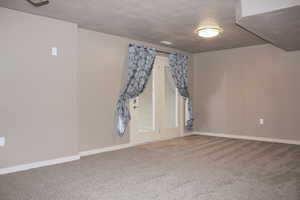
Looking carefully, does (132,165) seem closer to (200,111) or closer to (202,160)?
(202,160)

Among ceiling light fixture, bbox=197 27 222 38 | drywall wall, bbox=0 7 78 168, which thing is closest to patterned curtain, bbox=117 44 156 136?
drywall wall, bbox=0 7 78 168

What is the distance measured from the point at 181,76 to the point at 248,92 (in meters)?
1.72

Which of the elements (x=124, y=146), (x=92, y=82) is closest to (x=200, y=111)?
(x=124, y=146)

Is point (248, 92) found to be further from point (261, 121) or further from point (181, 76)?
point (181, 76)

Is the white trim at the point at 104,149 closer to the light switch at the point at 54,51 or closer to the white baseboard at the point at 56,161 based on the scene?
the white baseboard at the point at 56,161

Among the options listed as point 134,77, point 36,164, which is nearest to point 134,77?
point 134,77

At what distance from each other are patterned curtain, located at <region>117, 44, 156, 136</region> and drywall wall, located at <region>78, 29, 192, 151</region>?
13 centimetres

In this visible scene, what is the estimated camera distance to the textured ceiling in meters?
3.27

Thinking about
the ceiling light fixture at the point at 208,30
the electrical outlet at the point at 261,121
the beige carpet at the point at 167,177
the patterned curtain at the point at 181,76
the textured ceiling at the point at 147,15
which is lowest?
the beige carpet at the point at 167,177

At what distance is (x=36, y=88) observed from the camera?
3.70m

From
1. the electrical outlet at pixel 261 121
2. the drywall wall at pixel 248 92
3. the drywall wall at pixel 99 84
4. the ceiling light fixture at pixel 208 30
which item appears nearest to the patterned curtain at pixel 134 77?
the drywall wall at pixel 99 84

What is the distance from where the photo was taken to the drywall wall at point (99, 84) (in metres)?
4.45

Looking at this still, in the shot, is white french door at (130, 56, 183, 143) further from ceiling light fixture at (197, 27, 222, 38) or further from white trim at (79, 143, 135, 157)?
Result: ceiling light fixture at (197, 27, 222, 38)

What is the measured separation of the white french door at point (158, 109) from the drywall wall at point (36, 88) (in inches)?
62.6
